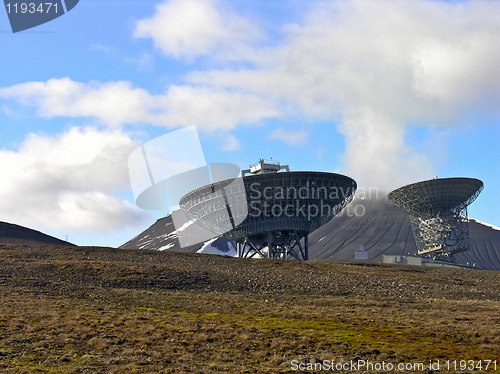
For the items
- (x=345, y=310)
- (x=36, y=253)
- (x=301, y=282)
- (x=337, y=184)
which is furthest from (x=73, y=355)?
(x=337, y=184)

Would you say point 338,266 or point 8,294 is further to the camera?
point 338,266

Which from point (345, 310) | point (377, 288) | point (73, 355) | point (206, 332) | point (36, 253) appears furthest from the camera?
point (36, 253)

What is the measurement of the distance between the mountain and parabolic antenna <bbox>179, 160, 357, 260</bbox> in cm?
3327

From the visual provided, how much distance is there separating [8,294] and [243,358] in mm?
29543

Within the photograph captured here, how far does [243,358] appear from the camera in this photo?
34875mm

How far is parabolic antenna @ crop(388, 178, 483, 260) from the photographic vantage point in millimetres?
114938

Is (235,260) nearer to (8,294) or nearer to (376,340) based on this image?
(8,294)

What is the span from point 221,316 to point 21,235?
8590cm
